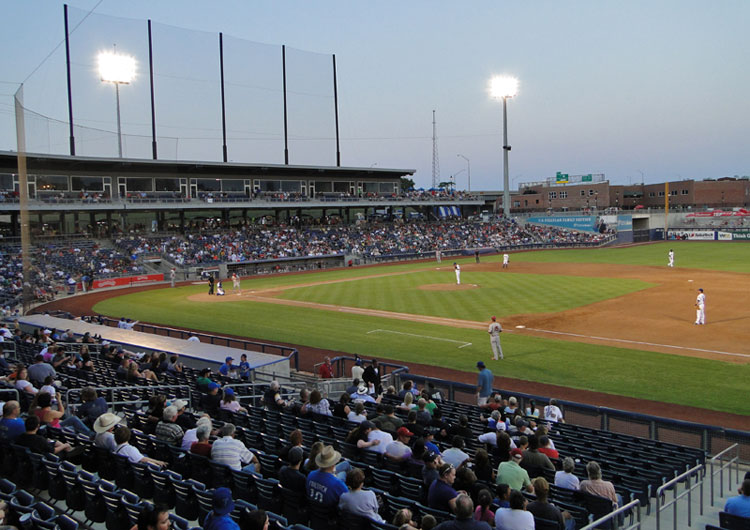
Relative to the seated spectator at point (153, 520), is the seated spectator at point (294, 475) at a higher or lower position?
lower

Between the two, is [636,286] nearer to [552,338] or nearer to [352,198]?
[552,338]

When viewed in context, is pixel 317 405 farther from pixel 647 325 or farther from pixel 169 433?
pixel 647 325

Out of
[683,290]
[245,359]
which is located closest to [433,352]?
[245,359]

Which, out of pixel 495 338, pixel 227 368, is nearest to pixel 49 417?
pixel 227 368

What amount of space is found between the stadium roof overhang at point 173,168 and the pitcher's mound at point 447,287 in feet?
104

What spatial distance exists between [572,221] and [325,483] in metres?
78.1

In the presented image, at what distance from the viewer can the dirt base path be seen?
15266 mm

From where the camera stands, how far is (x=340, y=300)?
111ft

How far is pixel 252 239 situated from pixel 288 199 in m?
8.39

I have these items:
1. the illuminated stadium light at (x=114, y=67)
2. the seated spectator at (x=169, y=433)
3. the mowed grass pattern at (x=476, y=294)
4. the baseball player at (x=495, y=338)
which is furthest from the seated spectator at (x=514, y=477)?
the illuminated stadium light at (x=114, y=67)

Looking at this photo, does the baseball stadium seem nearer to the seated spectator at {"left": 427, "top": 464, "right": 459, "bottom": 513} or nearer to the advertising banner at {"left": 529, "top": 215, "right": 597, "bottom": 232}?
the seated spectator at {"left": 427, "top": 464, "right": 459, "bottom": 513}

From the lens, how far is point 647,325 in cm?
2389

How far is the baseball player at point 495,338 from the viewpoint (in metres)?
18.7

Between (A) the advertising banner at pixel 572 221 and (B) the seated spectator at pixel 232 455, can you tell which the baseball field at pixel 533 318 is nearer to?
(B) the seated spectator at pixel 232 455
